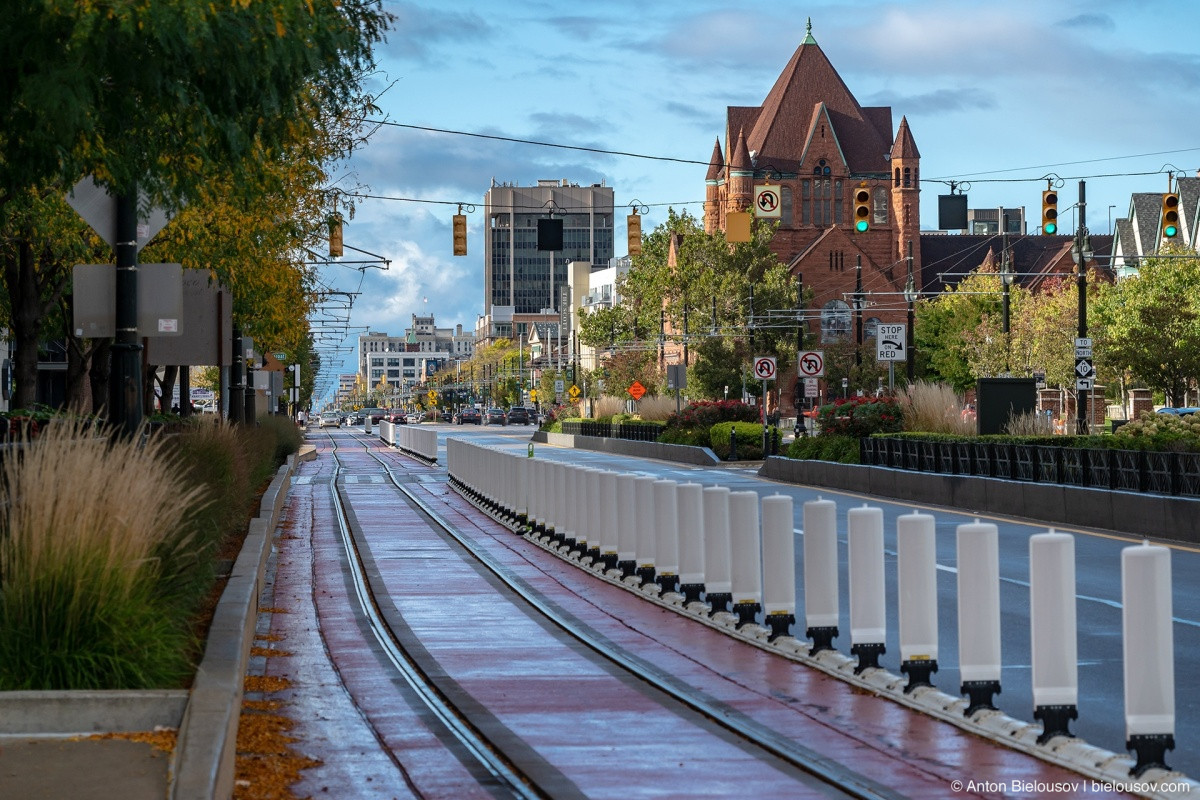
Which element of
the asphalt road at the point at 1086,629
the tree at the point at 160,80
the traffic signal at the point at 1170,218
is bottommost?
the asphalt road at the point at 1086,629

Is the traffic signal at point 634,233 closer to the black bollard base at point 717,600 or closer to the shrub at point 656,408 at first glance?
the black bollard base at point 717,600

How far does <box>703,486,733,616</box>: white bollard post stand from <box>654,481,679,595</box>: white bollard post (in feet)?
4.98

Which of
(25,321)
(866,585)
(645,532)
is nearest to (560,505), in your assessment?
(645,532)

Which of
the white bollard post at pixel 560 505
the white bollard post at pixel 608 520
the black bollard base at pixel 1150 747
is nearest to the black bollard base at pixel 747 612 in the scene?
the white bollard post at pixel 608 520

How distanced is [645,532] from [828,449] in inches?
885

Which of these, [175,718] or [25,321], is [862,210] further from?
[175,718]

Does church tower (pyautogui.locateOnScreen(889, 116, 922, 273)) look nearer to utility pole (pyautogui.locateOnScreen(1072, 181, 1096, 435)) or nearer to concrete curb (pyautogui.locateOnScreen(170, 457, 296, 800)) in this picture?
utility pole (pyautogui.locateOnScreen(1072, 181, 1096, 435))

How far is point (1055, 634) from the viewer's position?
822 centimetres

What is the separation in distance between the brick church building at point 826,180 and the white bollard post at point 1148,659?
122 m

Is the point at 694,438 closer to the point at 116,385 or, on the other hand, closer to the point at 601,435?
the point at 601,435

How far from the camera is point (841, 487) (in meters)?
35.8

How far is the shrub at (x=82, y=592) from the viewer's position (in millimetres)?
7801

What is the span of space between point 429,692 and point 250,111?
12.8 ft

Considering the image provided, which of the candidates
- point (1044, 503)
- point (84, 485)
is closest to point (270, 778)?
point (84, 485)
